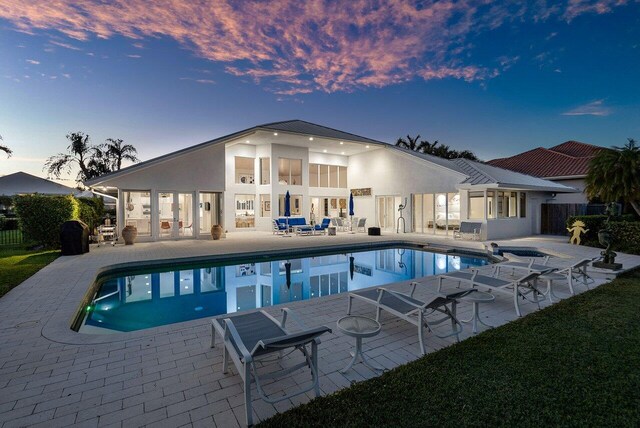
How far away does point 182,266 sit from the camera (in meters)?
10.3

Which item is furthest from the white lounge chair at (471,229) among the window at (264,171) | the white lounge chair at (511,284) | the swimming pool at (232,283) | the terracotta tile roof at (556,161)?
the window at (264,171)

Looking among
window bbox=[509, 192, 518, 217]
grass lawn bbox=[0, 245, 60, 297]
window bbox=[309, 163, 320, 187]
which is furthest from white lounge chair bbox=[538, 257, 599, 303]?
window bbox=[309, 163, 320, 187]

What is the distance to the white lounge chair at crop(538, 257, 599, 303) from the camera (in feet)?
19.3

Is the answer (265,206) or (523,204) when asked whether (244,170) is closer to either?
(265,206)

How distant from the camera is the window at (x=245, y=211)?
2000cm

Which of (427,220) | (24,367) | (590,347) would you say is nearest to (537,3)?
(427,220)

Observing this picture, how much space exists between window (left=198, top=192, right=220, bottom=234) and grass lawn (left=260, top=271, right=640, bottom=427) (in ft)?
49.7

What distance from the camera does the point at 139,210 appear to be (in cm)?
1495

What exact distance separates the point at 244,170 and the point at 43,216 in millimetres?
10455

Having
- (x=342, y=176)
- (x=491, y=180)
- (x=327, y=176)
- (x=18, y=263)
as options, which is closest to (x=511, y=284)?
(x=491, y=180)

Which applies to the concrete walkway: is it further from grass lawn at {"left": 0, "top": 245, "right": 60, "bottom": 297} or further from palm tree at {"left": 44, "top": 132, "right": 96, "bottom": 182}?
palm tree at {"left": 44, "top": 132, "right": 96, "bottom": 182}

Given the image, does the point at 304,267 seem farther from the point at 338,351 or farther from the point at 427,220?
the point at 427,220

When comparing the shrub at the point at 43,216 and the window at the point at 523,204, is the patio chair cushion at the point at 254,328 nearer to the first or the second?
the shrub at the point at 43,216

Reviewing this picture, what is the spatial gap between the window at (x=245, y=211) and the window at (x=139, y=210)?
5.71m
